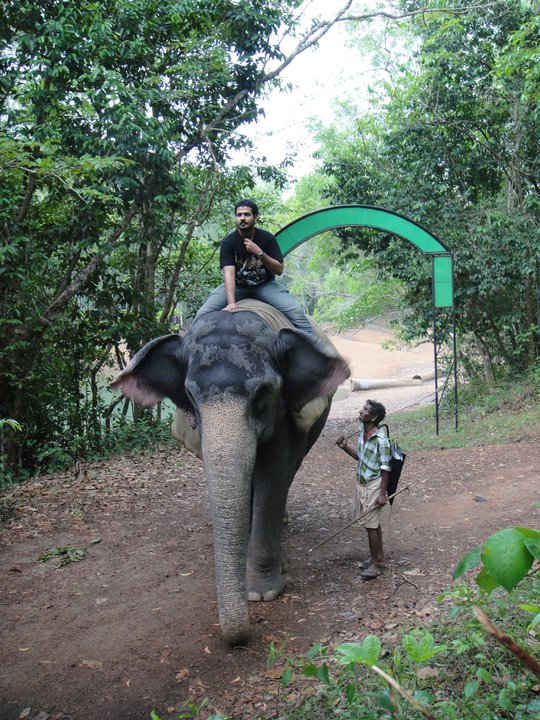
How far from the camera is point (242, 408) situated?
4109 millimetres

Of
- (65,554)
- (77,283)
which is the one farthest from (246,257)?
(77,283)

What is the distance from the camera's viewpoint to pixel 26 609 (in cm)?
511

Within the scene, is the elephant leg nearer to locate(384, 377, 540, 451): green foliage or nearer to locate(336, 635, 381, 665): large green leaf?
locate(336, 635, 381, 665): large green leaf

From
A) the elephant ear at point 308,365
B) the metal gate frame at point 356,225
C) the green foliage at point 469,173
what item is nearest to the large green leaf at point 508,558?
the elephant ear at point 308,365

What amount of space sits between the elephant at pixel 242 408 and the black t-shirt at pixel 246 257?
29 centimetres

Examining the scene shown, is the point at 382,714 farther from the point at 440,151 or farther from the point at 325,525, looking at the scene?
the point at 440,151

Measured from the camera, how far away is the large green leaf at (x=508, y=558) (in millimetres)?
1552

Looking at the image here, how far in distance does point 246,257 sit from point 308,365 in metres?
1.26

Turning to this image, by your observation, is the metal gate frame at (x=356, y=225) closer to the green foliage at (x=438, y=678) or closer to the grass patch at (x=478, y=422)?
the grass patch at (x=478, y=422)

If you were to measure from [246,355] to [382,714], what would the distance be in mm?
2167

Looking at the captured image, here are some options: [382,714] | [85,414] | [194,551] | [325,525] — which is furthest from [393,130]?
[382,714]

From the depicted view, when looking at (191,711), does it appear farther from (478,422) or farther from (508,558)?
(478,422)

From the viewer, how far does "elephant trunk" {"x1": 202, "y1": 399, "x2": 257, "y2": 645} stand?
12.8 feet

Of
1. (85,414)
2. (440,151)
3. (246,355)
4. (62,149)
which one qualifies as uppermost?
(440,151)
